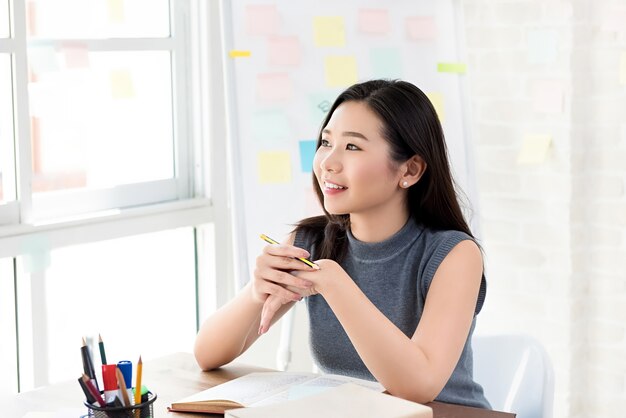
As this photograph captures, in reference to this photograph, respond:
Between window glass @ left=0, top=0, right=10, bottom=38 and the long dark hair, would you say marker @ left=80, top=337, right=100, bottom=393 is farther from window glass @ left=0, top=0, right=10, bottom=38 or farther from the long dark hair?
window glass @ left=0, top=0, right=10, bottom=38

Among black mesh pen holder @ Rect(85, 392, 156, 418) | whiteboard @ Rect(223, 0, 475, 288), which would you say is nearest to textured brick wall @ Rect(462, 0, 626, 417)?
whiteboard @ Rect(223, 0, 475, 288)

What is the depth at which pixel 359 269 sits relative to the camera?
1.97 m

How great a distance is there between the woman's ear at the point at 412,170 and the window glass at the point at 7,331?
44.7 inches

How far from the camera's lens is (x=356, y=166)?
189 cm

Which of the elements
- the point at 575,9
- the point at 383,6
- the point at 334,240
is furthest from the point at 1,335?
the point at 575,9

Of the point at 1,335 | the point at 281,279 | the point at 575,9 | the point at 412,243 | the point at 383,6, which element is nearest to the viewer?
the point at 281,279

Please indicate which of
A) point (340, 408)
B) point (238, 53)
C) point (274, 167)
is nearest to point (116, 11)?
point (238, 53)

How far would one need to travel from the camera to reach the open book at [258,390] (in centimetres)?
154

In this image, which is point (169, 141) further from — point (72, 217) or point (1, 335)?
point (1, 335)

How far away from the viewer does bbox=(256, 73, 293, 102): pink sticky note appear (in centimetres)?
260

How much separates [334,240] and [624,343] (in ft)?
4.79

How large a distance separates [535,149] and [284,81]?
96cm

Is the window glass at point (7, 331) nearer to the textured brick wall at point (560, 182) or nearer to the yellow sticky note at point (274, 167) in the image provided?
the yellow sticky note at point (274, 167)

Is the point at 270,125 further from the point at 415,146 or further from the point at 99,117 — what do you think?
the point at 415,146
